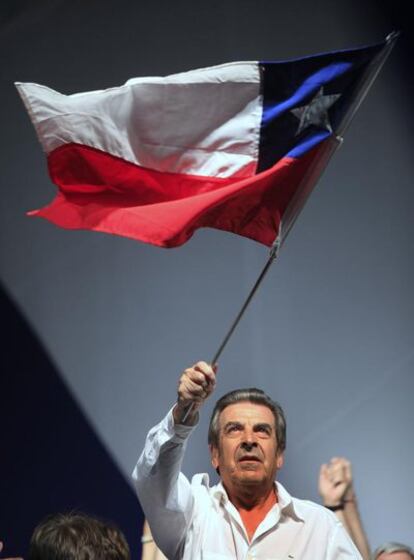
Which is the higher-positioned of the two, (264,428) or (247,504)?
(264,428)

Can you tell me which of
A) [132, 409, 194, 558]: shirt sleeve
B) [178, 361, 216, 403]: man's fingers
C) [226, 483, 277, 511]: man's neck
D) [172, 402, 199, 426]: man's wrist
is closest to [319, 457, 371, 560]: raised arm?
[226, 483, 277, 511]: man's neck

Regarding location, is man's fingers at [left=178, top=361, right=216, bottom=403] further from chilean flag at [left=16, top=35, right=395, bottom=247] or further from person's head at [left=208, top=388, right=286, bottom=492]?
chilean flag at [left=16, top=35, right=395, bottom=247]

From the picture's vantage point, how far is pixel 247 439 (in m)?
3.28

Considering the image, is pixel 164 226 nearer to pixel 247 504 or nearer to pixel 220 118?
pixel 220 118

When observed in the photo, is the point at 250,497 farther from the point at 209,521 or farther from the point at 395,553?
the point at 395,553

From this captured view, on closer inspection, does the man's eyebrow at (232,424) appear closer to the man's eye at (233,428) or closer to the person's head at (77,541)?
the man's eye at (233,428)

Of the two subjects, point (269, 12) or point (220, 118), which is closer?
point (220, 118)

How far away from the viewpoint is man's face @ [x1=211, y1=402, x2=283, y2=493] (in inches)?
127

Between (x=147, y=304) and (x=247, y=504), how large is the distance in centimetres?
214

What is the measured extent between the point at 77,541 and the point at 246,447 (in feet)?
3.92

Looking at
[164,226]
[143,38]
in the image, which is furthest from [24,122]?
[164,226]

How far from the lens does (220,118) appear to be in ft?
11.2

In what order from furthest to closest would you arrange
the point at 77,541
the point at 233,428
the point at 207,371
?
1. the point at 233,428
2. the point at 207,371
3. the point at 77,541

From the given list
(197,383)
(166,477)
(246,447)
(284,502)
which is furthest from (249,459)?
(197,383)
